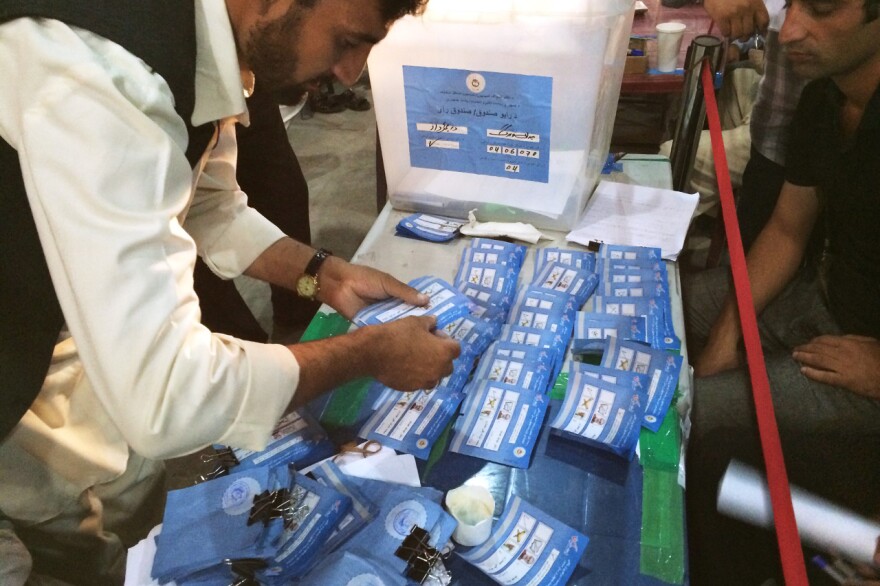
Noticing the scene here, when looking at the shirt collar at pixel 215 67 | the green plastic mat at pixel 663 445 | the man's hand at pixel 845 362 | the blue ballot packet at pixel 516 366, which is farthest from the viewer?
the man's hand at pixel 845 362

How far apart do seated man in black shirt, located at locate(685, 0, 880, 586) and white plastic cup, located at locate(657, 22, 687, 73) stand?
0.70m

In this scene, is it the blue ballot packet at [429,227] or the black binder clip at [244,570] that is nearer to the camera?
the black binder clip at [244,570]

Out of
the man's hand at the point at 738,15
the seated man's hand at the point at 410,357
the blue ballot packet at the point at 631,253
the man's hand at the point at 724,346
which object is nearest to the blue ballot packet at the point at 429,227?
the blue ballot packet at the point at 631,253

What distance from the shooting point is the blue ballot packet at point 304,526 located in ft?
2.29

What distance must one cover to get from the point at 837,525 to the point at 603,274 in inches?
20.7

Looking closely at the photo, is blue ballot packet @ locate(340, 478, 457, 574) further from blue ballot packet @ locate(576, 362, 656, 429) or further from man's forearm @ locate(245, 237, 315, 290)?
man's forearm @ locate(245, 237, 315, 290)

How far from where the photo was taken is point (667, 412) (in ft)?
2.79

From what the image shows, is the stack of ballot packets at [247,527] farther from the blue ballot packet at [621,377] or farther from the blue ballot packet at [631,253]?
the blue ballot packet at [631,253]

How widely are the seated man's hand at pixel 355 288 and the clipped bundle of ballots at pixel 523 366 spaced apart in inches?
6.4

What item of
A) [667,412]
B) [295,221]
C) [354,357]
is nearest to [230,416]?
[354,357]

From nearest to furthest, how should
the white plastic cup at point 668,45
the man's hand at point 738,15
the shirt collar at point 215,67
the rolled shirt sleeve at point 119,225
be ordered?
the rolled shirt sleeve at point 119,225
the shirt collar at point 215,67
the man's hand at point 738,15
the white plastic cup at point 668,45

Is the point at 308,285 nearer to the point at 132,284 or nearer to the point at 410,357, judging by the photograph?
the point at 410,357

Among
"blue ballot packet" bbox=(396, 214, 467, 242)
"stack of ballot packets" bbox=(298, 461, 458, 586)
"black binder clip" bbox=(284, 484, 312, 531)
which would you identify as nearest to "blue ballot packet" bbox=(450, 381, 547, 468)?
"stack of ballot packets" bbox=(298, 461, 458, 586)

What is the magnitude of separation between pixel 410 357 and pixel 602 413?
28 cm
